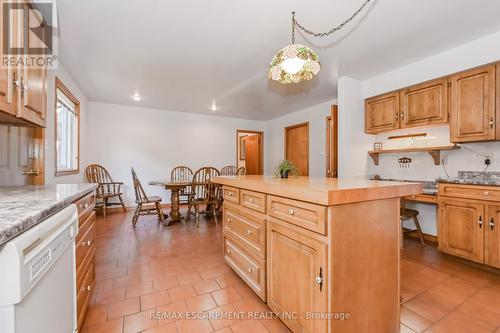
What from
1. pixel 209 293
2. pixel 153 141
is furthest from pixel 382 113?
pixel 153 141

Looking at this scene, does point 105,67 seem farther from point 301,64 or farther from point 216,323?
point 216,323

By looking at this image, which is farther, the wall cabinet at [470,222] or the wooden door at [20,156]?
the wall cabinet at [470,222]

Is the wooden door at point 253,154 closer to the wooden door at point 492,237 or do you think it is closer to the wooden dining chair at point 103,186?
the wooden dining chair at point 103,186

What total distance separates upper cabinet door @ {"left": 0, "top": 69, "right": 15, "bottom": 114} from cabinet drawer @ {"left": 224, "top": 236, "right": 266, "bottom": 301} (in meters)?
1.69

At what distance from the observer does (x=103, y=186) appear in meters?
4.57

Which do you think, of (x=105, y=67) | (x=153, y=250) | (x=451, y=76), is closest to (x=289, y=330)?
(x=153, y=250)

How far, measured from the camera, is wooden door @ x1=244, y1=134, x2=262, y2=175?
6.80 meters

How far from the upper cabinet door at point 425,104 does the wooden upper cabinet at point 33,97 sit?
381cm

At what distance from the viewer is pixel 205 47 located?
2.56m

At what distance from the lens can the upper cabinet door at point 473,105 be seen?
7.55 ft

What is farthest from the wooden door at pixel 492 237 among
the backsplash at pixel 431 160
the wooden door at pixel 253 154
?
the wooden door at pixel 253 154

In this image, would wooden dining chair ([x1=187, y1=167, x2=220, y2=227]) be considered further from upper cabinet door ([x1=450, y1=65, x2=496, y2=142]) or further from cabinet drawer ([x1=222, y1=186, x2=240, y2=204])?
upper cabinet door ([x1=450, y1=65, x2=496, y2=142])

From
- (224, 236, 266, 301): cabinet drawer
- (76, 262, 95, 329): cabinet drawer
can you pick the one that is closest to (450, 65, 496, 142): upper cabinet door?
(224, 236, 266, 301): cabinet drawer

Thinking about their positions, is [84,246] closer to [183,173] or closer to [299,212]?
[299,212]
